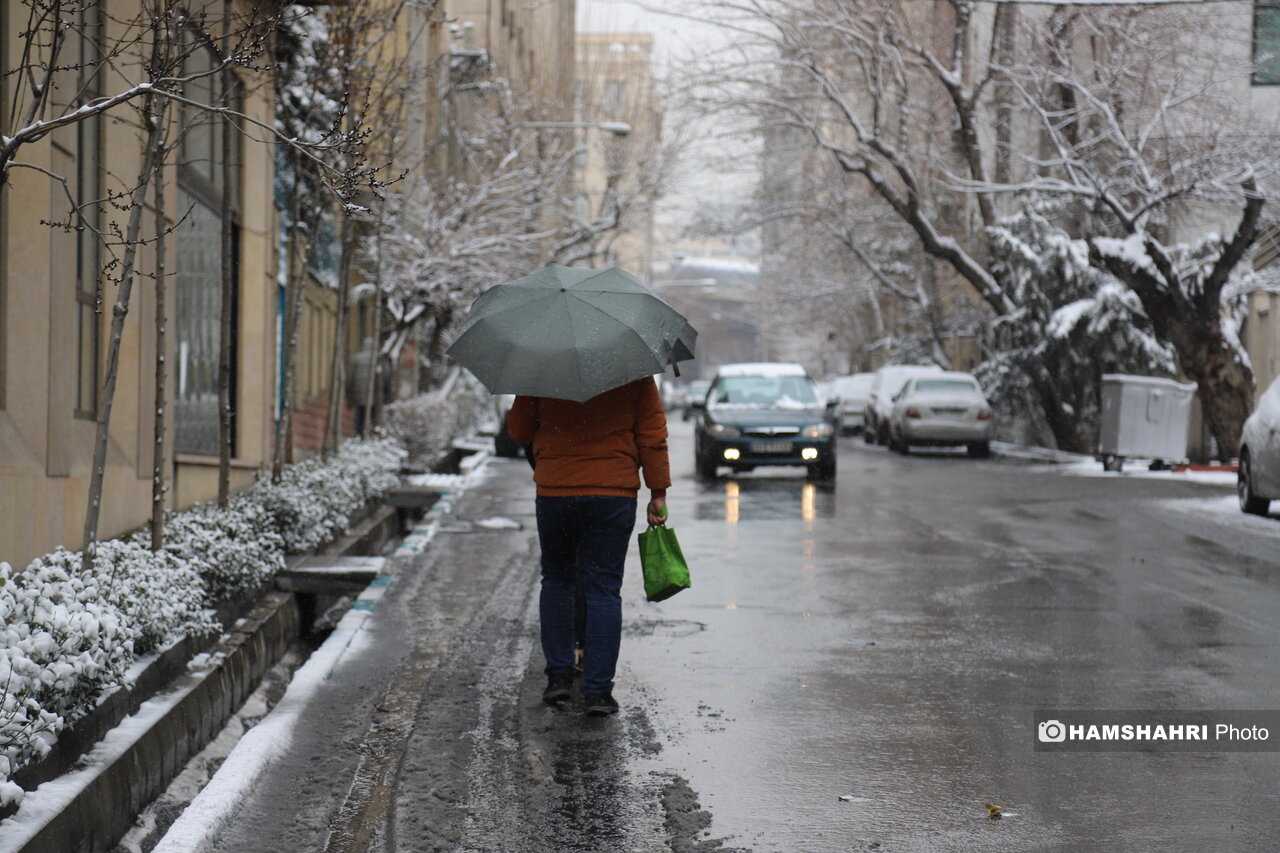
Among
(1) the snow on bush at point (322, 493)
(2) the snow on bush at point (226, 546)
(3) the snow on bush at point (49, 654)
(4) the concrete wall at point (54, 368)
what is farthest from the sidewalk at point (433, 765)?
(1) the snow on bush at point (322, 493)

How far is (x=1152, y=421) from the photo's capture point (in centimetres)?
2508

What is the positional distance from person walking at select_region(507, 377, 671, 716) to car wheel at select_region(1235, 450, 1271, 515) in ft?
37.8

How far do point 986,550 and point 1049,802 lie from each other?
8.11 metres

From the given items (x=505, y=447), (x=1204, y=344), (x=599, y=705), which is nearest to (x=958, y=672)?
(x=599, y=705)

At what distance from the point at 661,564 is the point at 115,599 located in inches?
86.5

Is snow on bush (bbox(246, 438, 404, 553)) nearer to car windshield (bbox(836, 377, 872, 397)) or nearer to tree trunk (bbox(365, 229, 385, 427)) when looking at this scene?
tree trunk (bbox(365, 229, 385, 427))

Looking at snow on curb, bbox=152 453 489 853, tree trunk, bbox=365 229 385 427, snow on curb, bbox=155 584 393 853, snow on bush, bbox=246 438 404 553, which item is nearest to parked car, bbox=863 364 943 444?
tree trunk, bbox=365 229 385 427

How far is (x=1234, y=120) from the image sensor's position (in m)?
27.1

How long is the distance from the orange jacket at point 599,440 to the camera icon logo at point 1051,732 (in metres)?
1.78

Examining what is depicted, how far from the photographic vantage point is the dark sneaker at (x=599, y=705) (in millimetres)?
6766

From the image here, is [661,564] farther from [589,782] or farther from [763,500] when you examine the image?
[763,500]

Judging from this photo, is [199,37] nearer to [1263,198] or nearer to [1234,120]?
[1263,198]

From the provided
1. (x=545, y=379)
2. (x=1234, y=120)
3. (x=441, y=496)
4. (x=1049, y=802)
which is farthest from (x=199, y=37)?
(x=1234, y=120)

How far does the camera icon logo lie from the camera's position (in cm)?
643
